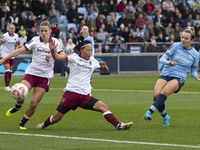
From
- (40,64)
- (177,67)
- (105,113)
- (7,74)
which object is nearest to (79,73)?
(105,113)

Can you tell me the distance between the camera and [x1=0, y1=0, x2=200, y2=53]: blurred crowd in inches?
1185

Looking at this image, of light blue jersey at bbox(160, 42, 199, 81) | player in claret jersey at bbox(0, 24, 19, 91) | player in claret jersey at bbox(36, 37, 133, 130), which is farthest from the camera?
player in claret jersey at bbox(0, 24, 19, 91)

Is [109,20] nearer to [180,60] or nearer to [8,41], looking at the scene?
[8,41]

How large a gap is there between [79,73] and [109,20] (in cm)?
2325

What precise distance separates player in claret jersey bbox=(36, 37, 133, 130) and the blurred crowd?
1833cm

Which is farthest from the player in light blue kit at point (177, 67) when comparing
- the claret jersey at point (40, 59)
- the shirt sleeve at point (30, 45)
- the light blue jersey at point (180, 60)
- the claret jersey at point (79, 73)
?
the shirt sleeve at point (30, 45)

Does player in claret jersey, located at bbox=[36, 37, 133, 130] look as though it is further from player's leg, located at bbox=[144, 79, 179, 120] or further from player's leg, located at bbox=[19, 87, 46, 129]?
player's leg, located at bbox=[144, 79, 179, 120]

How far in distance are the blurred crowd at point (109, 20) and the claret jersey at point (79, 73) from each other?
18.3m

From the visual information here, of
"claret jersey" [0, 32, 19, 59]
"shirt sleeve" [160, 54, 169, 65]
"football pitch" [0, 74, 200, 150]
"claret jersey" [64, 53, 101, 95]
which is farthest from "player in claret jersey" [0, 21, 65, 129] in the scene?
"claret jersey" [0, 32, 19, 59]

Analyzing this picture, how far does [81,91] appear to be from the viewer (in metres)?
10.4

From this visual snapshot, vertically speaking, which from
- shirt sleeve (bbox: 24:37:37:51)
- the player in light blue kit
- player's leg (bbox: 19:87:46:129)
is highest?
shirt sleeve (bbox: 24:37:37:51)

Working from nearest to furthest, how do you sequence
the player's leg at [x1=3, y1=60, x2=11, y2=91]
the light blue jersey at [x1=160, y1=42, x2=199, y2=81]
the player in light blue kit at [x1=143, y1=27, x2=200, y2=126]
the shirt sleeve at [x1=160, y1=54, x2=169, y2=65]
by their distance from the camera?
the shirt sleeve at [x1=160, y1=54, x2=169, y2=65], the player in light blue kit at [x1=143, y1=27, x2=200, y2=126], the light blue jersey at [x1=160, y1=42, x2=199, y2=81], the player's leg at [x1=3, y1=60, x2=11, y2=91]

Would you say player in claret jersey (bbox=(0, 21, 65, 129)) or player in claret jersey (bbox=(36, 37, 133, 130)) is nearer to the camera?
player in claret jersey (bbox=(36, 37, 133, 130))

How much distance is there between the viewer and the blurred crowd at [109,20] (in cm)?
3011
